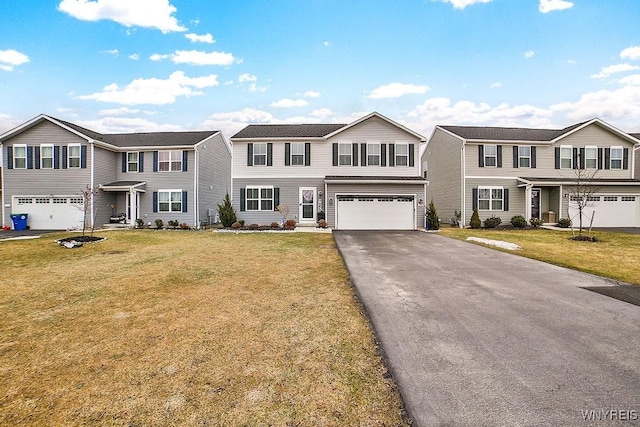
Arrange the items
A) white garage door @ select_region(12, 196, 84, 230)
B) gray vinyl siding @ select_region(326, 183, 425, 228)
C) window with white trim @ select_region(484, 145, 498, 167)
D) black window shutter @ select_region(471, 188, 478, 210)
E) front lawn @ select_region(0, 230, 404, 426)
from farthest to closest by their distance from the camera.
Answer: window with white trim @ select_region(484, 145, 498, 167)
black window shutter @ select_region(471, 188, 478, 210)
white garage door @ select_region(12, 196, 84, 230)
gray vinyl siding @ select_region(326, 183, 425, 228)
front lawn @ select_region(0, 230, 404, 426)

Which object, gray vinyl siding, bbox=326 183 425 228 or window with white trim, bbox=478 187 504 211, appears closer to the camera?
gray vinyl siding, bbox=326 183 425 228

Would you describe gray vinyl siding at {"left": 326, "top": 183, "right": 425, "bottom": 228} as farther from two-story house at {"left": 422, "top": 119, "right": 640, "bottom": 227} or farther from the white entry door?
two-story house at {"left": 422, "top": 119, "right": 640, "bottom": 227}

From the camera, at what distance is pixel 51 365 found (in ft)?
11.2

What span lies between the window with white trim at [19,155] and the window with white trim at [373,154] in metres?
23.5

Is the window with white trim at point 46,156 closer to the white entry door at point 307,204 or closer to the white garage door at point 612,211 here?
the white entry door at point 307,204

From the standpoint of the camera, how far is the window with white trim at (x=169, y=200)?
21.5 meters

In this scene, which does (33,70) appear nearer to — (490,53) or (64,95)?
(64,95)

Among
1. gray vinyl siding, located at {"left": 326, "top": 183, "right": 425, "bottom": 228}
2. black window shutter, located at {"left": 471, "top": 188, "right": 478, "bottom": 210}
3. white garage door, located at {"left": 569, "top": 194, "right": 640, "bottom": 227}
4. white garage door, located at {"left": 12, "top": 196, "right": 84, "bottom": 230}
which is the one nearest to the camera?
gray vinyl siding, located at {"left": 326, "top": 183, "right": 425, "bottom": 228}

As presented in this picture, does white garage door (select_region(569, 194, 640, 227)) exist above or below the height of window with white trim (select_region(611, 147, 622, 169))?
below

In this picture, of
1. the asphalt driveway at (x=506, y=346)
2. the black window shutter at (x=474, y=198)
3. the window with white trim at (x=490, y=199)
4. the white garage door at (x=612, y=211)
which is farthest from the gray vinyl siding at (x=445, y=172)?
the asphalt driveway at (x=506, y=346)

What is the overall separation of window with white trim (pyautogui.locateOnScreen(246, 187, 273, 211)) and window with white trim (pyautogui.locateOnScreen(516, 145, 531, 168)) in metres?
18.3

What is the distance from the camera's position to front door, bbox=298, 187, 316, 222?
68.4 ft

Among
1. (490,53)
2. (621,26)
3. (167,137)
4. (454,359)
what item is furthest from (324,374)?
(167,137)

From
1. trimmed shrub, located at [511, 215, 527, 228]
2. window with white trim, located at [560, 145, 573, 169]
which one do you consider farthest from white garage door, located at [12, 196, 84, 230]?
window with white trim, located at [560, 145, 573, 169]
